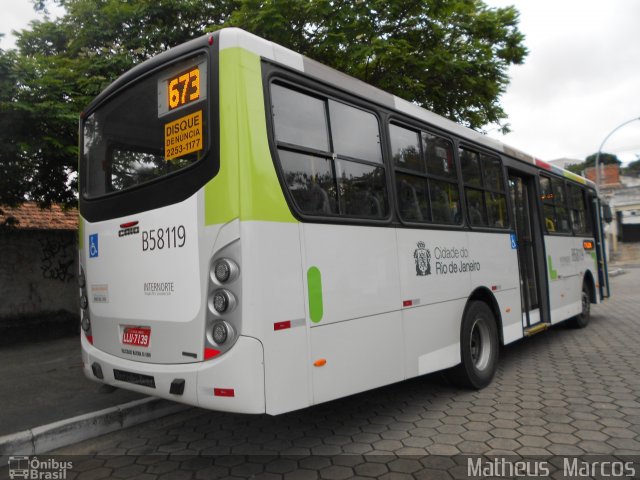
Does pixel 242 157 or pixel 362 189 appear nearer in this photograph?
pixel 242 157

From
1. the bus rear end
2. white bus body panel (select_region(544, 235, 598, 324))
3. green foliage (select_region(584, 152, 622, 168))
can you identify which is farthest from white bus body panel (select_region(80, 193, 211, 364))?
green foliage (select_region(584, 152, 622, 168))

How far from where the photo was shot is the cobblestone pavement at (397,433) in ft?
11.3

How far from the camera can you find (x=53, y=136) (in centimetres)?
729

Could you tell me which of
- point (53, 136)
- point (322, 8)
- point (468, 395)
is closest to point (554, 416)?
point (468, 395)

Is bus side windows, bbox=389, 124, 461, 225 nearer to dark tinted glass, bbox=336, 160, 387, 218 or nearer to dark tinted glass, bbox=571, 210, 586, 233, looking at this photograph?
dark tinted glass, bbox=336, 160, 387, 218

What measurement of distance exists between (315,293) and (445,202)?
7.32 ft

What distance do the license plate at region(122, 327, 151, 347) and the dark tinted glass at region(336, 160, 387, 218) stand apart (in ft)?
5.58

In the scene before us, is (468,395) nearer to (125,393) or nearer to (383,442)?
(383,442)

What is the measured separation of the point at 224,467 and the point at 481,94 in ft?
26.4

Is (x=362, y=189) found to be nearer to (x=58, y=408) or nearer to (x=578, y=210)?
(x=58, y=408)

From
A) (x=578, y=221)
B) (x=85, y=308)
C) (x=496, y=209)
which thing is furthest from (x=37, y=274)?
(x=578, y=221)

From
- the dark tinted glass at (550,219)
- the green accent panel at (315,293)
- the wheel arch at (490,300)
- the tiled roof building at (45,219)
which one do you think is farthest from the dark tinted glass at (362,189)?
the tiled roof building at (45,219)

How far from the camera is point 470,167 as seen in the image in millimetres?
5535

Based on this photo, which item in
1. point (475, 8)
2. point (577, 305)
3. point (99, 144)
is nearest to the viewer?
point (99, 144)
